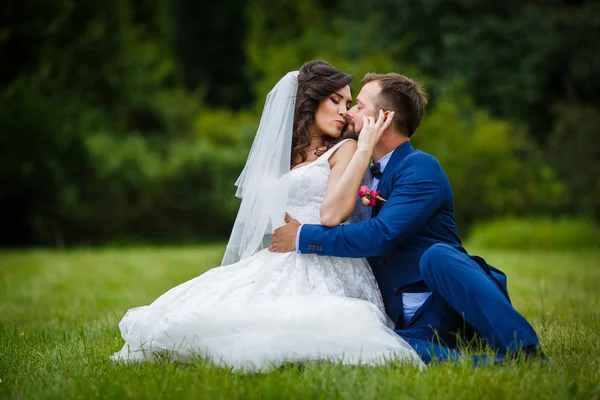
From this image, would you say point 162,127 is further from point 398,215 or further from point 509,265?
point 398,215

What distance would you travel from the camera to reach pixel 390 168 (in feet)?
13.2

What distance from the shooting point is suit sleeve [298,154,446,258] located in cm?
372

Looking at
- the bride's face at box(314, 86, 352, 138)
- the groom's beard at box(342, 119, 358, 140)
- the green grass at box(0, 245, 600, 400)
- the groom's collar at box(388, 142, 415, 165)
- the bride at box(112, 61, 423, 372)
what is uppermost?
the bride's face at box(314, 86, 352, 138)

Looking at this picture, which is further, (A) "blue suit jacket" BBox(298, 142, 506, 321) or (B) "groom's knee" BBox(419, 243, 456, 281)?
(A) "blue suit jacket" BBox(298, 142, 506, 321)

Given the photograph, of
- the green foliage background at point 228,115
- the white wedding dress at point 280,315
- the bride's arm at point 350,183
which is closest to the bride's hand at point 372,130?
the bride's arm at point 350,183

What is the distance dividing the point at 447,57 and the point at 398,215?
1906 centimetres

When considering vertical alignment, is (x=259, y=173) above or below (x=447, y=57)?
below

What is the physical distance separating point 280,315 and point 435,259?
811 mm

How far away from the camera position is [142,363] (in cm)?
363

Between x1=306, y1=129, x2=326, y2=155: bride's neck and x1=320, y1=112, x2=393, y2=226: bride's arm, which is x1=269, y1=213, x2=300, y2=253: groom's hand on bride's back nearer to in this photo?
x1=320, y1=112, x2=393, y2=226: bride's arm

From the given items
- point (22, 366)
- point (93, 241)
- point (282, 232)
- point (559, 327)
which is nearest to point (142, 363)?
point (22, 366)

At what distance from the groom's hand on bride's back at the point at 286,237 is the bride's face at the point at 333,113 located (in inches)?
25.5

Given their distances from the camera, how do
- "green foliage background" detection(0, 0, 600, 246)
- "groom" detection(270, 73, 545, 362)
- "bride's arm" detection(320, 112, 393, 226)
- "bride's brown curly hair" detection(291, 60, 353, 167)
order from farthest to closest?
"green foliage background" detection(0, 0, 600, 246), "bride's brown curly hair" detection(291, 60, 353, 167), "bride's arm" detection(320, 112, 393, 226), "groom" detection(270, 73, 545, 362)

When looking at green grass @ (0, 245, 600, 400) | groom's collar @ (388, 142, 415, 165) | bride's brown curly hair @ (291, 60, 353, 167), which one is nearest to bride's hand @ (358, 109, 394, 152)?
groom's collar @ (388, 142, 415, 165)
